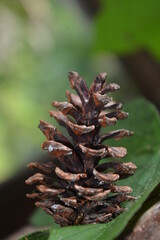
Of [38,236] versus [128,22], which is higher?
[128,22]

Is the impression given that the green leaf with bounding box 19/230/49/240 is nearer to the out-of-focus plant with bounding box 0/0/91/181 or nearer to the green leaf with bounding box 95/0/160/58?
the green leaf with bounding box 95/0/160/58

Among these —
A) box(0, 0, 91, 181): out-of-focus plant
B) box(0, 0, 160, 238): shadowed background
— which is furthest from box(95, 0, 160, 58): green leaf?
box(0, 0, 91, 181): out-of-focus plant

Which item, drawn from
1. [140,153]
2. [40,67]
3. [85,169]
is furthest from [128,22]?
[40,67]

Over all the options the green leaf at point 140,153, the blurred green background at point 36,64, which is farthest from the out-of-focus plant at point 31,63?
the green leaf at point 140,153

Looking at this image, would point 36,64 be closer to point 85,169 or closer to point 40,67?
point 40,67

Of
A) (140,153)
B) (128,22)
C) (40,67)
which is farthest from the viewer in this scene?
(40,67)
